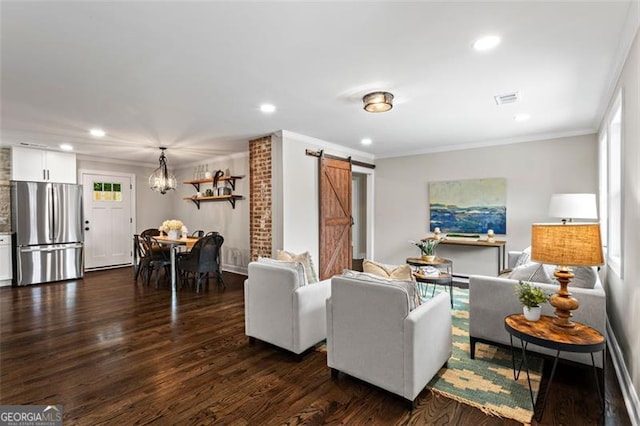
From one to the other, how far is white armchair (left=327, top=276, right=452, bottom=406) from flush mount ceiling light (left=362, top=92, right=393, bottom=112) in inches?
72.0

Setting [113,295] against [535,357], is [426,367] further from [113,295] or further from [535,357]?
[113,295]

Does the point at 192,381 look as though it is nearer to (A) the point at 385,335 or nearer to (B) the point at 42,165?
(A) the point at 385,335

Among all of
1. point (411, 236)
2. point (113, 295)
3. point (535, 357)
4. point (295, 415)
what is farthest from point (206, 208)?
point (535, 357)

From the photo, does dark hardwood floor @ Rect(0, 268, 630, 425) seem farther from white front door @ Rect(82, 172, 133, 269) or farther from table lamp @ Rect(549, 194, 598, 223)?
white front door @ Rect(82, 172, 133, 269)

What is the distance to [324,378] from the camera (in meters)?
2.45

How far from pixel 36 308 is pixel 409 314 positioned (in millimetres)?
4935

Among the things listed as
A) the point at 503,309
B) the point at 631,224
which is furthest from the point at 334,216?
the point at 631,224

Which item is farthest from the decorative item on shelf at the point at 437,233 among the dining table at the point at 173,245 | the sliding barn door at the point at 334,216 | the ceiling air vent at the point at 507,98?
the dining table at the point at 173,245

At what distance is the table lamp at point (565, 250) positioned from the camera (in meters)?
2.00

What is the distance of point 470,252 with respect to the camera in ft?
18.4

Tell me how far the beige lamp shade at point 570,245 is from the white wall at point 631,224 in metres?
0.23

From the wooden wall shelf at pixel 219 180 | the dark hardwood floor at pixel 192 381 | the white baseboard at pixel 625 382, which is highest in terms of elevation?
the wooden wall shelf at pixel 219 180

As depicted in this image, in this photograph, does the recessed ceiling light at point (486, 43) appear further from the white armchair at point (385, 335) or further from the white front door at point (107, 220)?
the white front door at point (107, 220)

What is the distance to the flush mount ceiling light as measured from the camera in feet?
10.3
